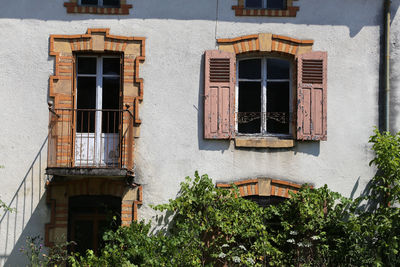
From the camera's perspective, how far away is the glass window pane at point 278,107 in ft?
29.3

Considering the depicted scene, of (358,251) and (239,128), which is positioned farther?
(239,128)

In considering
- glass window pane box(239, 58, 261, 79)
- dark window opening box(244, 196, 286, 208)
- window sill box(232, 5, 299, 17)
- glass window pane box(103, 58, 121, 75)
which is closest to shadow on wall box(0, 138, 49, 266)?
glass window pane box(103, 58, 121, 75)

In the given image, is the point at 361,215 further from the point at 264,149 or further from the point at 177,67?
the point at 177,67

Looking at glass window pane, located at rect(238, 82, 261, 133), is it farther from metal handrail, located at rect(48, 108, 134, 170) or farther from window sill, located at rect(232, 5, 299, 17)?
metal handrail, located at rect(48, 108, 134, 170)

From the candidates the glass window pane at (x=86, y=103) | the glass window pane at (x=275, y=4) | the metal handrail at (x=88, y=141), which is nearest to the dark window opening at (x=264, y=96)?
the glass window pane at (x=275, y=4)

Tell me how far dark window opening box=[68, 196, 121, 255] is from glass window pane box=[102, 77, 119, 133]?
119 centimetres

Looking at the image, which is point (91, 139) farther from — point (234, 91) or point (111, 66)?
point (234, 91)

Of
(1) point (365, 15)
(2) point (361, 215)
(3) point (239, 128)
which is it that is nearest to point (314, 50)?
(1) point (365, 15)

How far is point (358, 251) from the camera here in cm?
816

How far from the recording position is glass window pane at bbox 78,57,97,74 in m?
8.98

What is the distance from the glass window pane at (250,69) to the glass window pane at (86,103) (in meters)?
2.51

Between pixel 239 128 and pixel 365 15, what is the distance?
2.86 meters

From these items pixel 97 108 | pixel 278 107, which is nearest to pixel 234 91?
pixel 278 107

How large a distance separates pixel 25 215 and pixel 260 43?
474 cm
